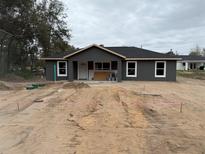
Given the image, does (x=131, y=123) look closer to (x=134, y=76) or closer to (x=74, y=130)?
(x=74, y=130)

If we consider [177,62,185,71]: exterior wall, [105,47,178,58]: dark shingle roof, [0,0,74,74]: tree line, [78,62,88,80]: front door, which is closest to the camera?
[105,47,178,58]: dark shingle roof

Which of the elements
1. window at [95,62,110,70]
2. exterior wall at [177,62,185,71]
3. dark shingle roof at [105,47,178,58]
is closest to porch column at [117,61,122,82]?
dark shingle roof at [105,47,178,58]

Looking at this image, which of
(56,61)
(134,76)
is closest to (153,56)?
(134,76)

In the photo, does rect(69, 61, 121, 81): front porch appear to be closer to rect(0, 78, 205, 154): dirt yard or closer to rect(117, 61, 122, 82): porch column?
rect(117, 61, 122, 82): porch column

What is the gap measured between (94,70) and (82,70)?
4.05 ft

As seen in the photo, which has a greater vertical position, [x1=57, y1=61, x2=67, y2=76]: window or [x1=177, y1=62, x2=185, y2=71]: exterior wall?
[x1=177, y1=62, x2=185, y2=71]: exterior wall

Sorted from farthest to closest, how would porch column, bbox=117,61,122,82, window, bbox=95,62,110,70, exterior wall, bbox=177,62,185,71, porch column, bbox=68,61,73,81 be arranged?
exterior wall, bbox=177,62,185,71 < window, bbox=95,62,110,70 < porch column, bbox=68,61,73,81 < porch column, bbox=117,61,122,82

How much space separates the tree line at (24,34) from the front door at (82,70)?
7911 mm

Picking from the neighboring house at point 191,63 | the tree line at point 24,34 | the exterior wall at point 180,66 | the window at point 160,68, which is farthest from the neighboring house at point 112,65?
the exterior wall at point 180,66

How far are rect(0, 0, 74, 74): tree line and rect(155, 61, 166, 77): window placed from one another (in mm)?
15227

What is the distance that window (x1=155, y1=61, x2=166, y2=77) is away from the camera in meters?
25.9

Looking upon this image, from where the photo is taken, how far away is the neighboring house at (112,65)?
25.8 metres

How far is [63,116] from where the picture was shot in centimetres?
1032

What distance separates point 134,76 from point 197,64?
4401 centimetres
